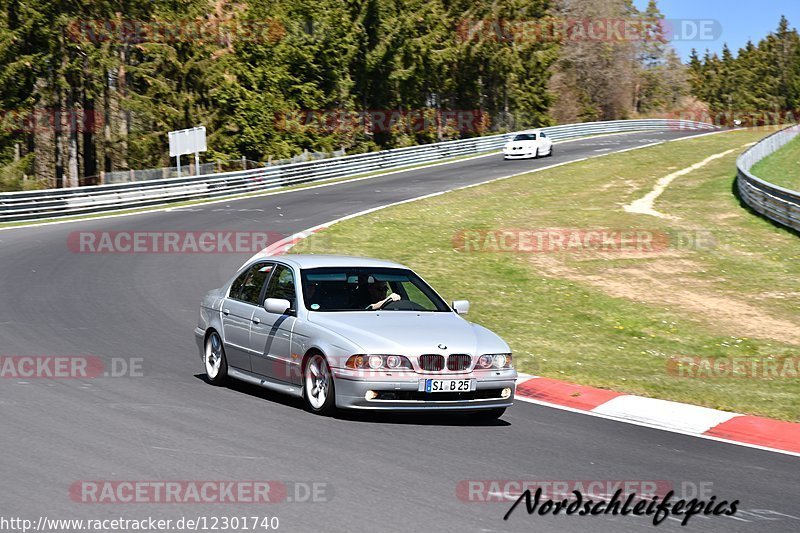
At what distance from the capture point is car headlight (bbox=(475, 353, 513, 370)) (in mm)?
9430

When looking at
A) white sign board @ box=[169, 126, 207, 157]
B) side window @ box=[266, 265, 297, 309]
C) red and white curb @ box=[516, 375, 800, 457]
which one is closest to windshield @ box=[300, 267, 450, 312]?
side window @ box=[266, 265, 297, 309]

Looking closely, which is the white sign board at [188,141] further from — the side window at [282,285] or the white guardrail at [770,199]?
the side window at [282,285]

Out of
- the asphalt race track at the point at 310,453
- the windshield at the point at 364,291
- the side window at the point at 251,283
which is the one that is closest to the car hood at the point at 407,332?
the windshield at the point at 364,291

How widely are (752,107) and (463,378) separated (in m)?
170

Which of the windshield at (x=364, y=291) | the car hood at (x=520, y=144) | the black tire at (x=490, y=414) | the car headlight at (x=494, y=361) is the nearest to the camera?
the car headlight at (x=494, y=361)

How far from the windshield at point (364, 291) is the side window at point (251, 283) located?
73 centimetres

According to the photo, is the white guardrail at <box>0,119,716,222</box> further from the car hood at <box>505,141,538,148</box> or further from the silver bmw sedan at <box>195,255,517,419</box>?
the silver bmw sedan at <box>195,255,517,419</box>

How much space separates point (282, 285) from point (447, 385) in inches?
92.2

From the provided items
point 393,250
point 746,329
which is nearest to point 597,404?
point 746,329

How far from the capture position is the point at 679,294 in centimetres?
1969

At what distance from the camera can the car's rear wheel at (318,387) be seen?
365 inches

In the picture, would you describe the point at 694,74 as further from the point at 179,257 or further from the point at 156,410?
the point at 156,410

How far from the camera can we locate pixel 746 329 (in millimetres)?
16797

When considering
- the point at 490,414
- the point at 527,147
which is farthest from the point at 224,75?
the point at 490,414
